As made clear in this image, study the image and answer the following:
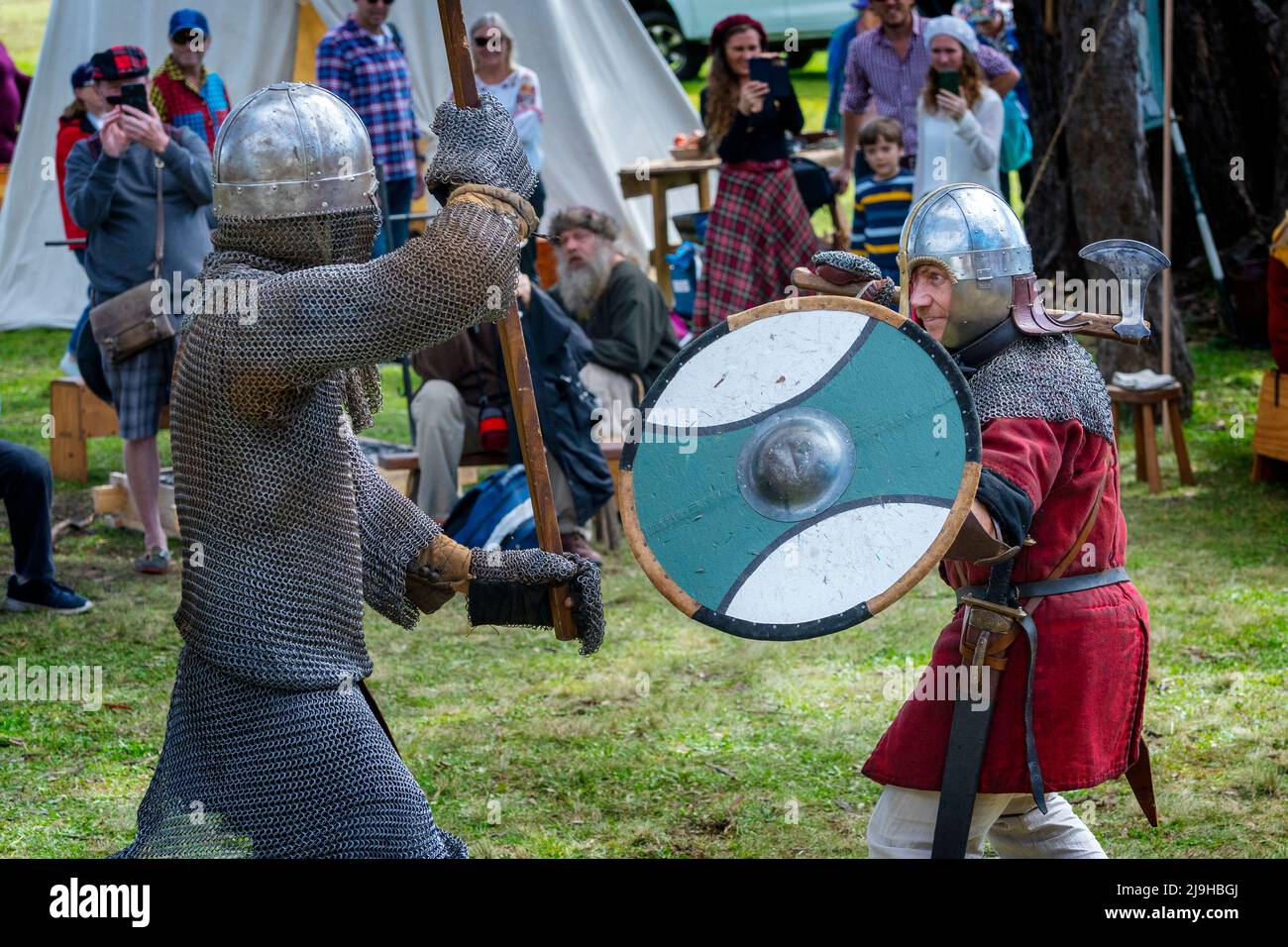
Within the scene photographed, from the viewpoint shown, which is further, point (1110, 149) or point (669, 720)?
point (1110, 149)

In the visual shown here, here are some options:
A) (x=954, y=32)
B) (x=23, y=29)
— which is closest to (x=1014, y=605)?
(x=954, y=32)

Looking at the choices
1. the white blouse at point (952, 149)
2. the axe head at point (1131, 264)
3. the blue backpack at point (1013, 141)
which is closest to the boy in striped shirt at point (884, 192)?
the white blouse at point (952, 149)

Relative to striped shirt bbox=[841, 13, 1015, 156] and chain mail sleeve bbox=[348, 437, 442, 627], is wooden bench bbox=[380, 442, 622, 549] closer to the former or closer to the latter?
striped shirt bbox=[841, 13, 1015, 156]

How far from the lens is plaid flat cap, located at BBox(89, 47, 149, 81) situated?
645 centimetres

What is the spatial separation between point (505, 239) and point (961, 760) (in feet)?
4.28

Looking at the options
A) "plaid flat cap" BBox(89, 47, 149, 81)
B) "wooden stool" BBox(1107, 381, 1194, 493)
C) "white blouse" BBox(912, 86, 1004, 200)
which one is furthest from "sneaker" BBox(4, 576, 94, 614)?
"wooden stool" BBox(1107, 381, 1194, 493)

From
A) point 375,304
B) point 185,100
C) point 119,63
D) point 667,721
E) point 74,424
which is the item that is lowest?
point 667,721

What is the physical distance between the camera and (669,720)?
5074 mm

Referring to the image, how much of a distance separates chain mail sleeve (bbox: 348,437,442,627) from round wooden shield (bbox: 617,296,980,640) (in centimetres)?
48

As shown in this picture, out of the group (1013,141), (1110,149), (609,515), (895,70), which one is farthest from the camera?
(1013,141)

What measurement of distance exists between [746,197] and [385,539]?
206 inches

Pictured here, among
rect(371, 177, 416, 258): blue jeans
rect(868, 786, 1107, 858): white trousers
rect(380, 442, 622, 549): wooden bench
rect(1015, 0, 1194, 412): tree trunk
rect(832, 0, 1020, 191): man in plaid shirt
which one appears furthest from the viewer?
rect(371, 177, 416, 258): blue jeans

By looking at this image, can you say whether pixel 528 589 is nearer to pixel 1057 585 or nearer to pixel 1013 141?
pixel 1057 585

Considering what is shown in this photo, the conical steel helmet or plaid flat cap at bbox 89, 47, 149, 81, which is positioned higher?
plaid flat cap at bbox 89, 47, 149, 81
